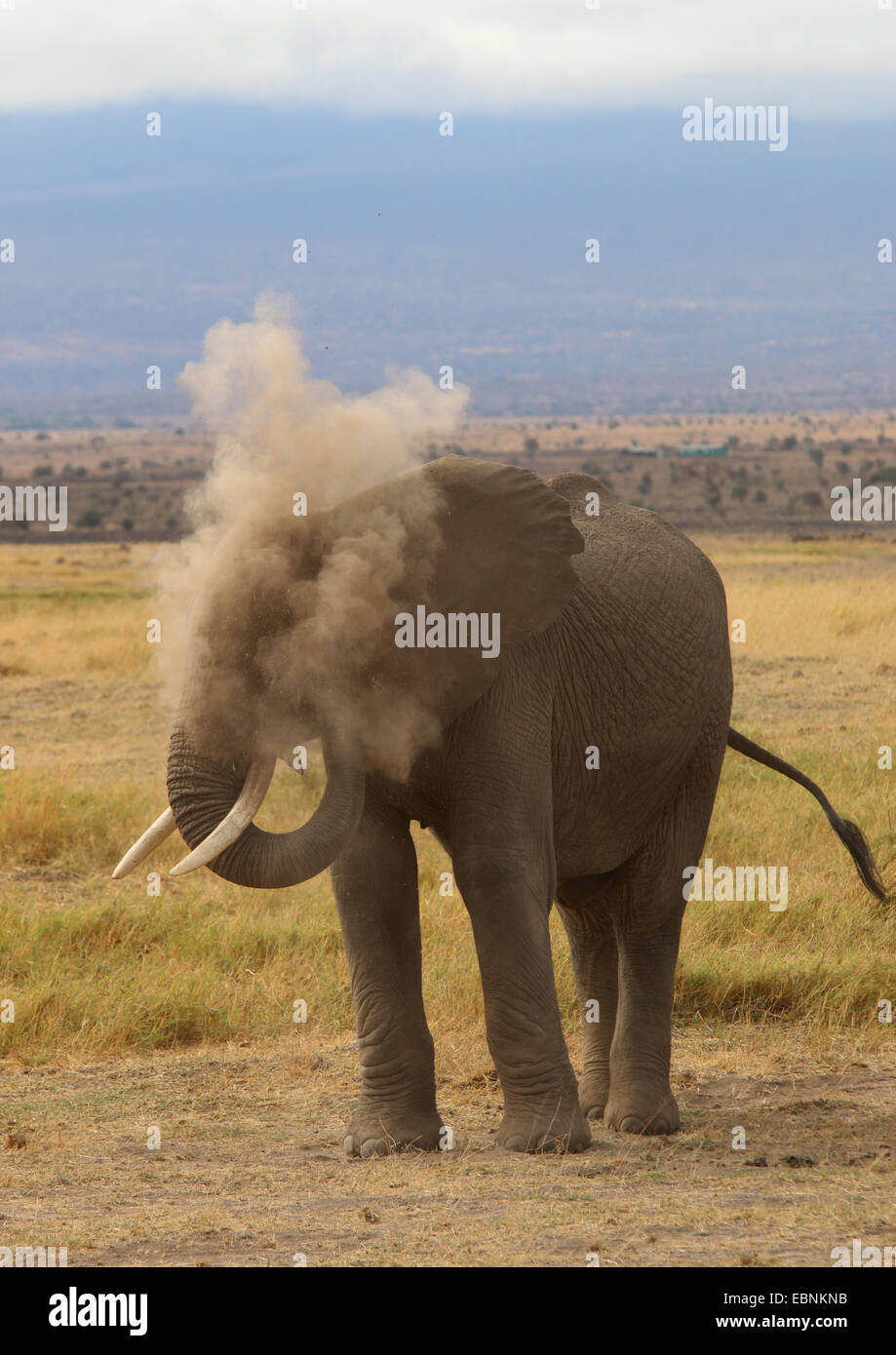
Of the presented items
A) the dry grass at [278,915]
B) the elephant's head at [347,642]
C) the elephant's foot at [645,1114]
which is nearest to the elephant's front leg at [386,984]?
the elephant's head at [347,642]

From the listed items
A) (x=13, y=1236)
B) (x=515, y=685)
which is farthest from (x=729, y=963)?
(x=13, y=1236)

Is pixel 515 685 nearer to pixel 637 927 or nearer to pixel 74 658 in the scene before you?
pixel 637 927

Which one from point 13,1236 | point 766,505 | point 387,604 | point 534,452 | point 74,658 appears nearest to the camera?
point 13,1236

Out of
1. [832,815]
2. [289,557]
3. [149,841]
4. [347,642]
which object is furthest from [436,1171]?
[832,815]

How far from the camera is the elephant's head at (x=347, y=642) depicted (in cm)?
572

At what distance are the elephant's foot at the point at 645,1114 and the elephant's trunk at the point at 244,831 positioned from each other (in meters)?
2.14

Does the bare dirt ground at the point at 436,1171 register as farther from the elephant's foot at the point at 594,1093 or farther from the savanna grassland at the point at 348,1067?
the elephant's foot at the point at 594,1093

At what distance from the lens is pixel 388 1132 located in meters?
6.73

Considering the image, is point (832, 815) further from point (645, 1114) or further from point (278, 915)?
point (278, 915)

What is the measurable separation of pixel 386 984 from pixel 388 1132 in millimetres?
579

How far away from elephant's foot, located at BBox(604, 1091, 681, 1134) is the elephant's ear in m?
2.05

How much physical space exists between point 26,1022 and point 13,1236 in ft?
9.74

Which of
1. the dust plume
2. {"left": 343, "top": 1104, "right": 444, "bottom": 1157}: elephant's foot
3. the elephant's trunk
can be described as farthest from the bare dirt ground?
the dust plume

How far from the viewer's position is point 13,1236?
18.0 feet
